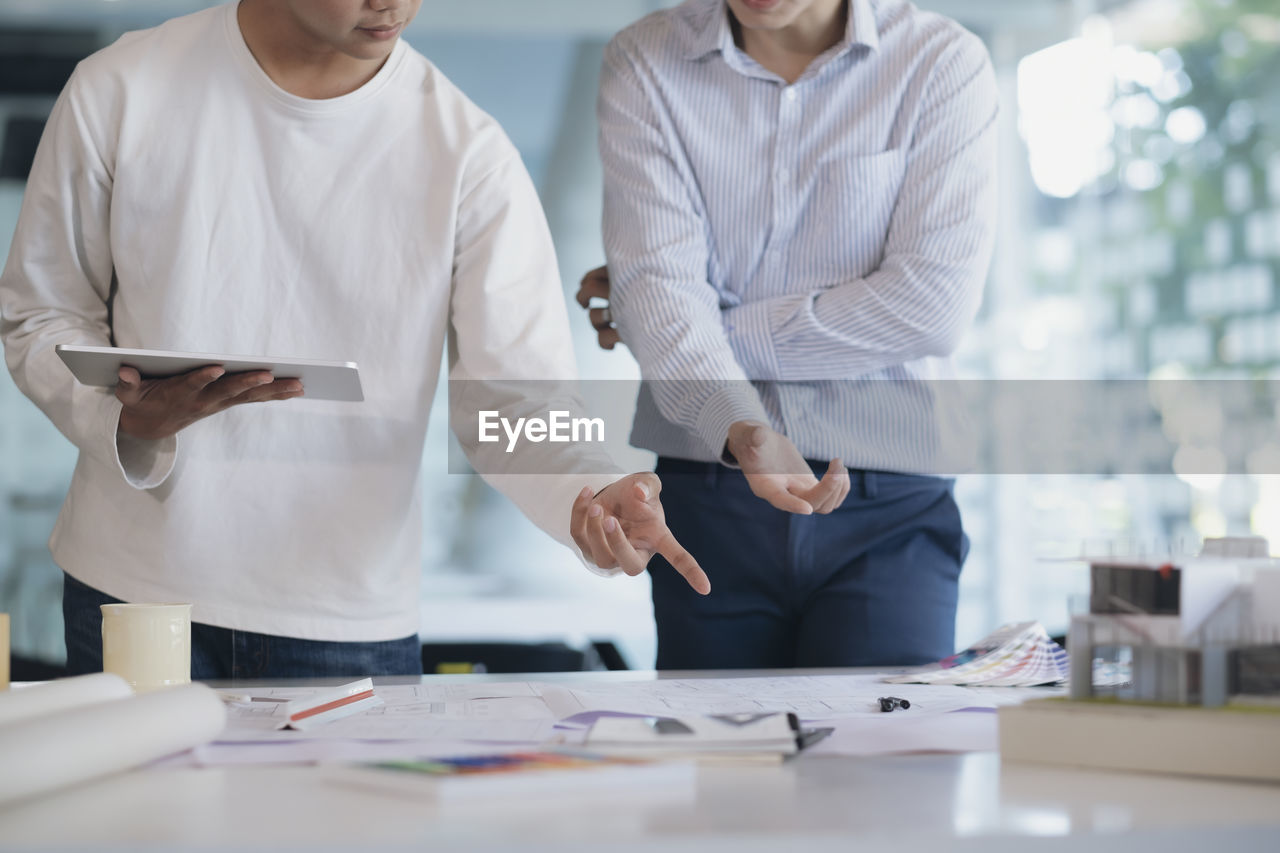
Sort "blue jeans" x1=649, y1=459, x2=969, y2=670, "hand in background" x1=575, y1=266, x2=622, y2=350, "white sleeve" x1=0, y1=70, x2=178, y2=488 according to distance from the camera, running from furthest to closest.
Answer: "hand in background" x1=575, y1=266, x2=622, y2=350, "blue jeans" x1=649, y1=459, x2=969, y2=670, "white sleeve" x1=0, y1=70, x2=178, y2=488

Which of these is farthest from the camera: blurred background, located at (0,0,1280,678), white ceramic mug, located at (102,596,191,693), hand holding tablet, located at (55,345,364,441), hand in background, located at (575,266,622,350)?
blurred background, located at (0,0,1280,678)

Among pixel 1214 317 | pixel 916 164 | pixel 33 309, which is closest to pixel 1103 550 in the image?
pixel 916 164

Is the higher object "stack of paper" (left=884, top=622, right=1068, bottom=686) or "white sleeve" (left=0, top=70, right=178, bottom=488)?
"white sleeve" (left=0, top=70, right=178, bottom=488)

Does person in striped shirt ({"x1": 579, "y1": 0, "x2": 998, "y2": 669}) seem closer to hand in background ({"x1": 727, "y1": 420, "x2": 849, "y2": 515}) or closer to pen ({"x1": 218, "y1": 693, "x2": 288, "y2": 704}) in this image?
hand in background ({"x1": 727, "y1": 420, "x2": 849, "y2": 515})

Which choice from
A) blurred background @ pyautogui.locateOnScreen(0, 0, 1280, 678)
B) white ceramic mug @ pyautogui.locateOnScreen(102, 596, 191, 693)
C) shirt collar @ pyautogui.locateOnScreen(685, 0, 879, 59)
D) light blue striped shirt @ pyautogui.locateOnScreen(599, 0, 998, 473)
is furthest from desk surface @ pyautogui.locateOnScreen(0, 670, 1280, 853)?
blurred background @ pyautogui.locateOnScreen(0, 0, 1280, 678)

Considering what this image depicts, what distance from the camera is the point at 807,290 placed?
172 cm

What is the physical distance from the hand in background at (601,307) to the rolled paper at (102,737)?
1.07 metres

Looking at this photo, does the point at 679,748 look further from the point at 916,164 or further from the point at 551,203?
the point at 551,203

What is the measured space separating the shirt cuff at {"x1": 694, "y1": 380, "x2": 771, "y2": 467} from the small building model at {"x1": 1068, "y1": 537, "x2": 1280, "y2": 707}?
2.27ft

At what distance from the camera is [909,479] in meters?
1.71

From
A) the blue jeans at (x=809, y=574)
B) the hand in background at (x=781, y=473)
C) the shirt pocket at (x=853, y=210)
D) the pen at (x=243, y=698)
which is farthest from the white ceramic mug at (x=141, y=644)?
the shirt pocket at (x=853, y=210)

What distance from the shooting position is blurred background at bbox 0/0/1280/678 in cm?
395

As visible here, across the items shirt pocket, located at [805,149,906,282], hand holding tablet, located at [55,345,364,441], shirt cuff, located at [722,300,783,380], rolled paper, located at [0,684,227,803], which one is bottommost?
rolled paper, located at [0,684,227,803]

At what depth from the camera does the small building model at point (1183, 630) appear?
847mm
